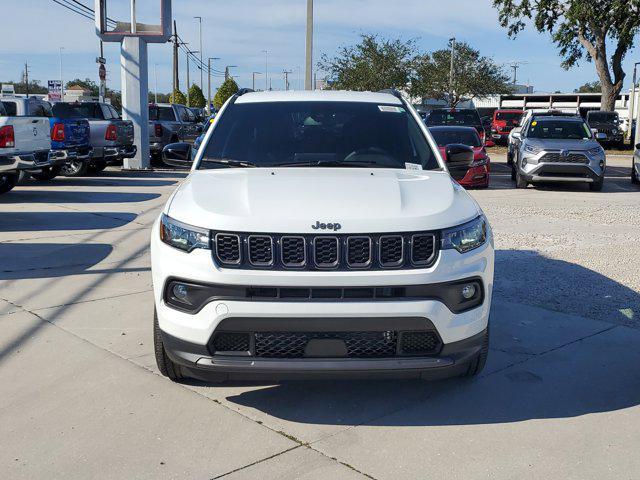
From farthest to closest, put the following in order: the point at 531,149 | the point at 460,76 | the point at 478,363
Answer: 1. the point at 460,76
2. the point at 531,149
3. the point at 478,363

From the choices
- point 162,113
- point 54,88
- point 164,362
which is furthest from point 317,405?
point 54,88

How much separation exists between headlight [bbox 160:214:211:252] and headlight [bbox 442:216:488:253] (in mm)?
1225

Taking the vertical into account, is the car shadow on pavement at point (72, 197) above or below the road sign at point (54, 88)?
below

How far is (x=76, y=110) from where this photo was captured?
18359mm

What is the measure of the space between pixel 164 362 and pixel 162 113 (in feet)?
65.9

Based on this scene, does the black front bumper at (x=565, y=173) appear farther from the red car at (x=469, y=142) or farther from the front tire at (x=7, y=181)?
the front tire at (x=7, y=181)

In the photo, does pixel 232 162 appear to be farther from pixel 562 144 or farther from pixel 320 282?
pixel 562 144

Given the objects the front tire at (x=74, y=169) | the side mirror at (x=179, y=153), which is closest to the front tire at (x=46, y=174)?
the front tire at (x=74, y=169)

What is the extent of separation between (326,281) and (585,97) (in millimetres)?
68403

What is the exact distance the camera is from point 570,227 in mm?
10719

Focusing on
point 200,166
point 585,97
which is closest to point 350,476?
point 200,166

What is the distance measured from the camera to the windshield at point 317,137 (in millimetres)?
4961

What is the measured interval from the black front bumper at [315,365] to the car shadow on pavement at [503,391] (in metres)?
0.44

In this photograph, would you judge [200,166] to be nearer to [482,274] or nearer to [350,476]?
[482,274]
